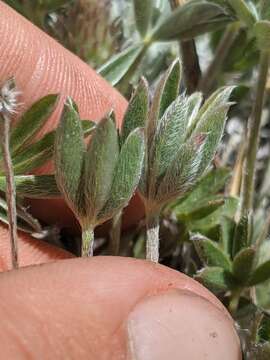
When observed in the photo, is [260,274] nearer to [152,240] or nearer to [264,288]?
[264,288]

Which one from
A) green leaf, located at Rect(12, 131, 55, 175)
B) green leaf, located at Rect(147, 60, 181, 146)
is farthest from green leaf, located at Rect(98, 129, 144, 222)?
green leaf, located at Rect(12, 131, 55, 175)

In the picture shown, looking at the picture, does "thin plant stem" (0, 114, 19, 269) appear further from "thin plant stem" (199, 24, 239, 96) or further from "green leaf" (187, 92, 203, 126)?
"thin plant stem" (199, 24, 239, 96)

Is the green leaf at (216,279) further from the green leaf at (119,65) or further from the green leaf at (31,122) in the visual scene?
the green leaf at (119,65)

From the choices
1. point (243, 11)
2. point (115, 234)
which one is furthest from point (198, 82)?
point (115, 234)

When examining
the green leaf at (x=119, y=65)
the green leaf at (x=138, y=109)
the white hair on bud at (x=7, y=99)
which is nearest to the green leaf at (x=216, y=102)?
the green leaf at (x=138, y=109)

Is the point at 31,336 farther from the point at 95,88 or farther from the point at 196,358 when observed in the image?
the point at 95,88

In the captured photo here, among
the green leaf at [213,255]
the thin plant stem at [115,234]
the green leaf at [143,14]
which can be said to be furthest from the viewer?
the green leaf at [143,14]
